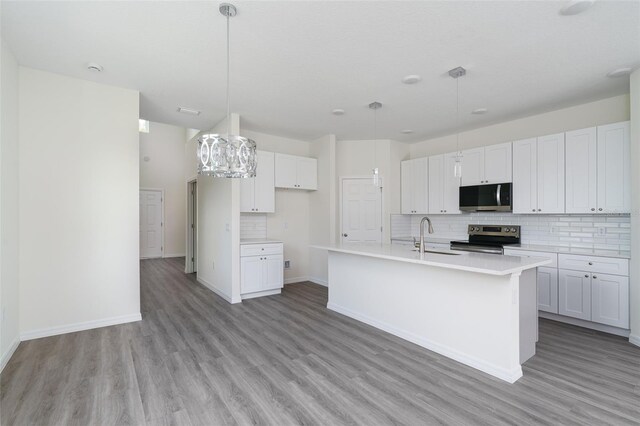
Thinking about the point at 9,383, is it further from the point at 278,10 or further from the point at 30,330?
the point at 278,10

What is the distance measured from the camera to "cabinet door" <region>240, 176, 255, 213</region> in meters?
4.99

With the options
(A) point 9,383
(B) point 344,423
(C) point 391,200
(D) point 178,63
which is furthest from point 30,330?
(C) point 391,200

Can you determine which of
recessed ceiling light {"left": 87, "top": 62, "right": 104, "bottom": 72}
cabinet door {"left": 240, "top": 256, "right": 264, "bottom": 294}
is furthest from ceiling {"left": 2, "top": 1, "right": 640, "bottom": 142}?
cabinet door {"left": 240, "top": 256, "right": 264, "bottom": 294}

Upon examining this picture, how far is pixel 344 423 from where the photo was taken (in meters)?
1.92

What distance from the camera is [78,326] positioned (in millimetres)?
3402

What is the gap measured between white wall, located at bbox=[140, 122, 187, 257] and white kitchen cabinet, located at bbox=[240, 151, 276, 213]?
555 cm

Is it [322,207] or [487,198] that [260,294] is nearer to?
[322,207]

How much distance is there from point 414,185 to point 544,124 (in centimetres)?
212

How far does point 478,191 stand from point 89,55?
5106mm

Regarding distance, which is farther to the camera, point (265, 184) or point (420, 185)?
point (420, 185)

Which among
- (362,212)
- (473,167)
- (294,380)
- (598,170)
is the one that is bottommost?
(294,380)

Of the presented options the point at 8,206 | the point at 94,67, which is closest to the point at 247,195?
the point at 94,67

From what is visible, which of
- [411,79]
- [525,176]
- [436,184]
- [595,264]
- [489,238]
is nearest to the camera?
[411,79]

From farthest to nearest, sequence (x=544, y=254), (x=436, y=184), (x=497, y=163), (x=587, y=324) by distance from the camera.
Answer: (x=436, y=184)
(x=497, y=163)
(x=544, y=254)
(x=587, y=324)
